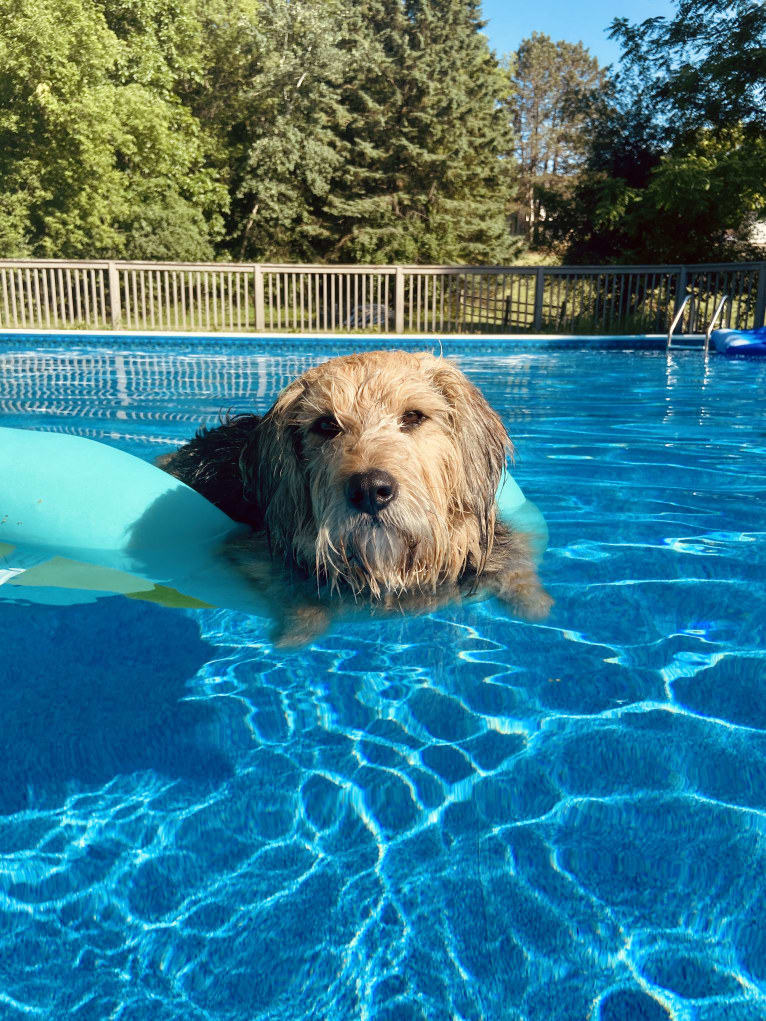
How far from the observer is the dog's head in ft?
9.71

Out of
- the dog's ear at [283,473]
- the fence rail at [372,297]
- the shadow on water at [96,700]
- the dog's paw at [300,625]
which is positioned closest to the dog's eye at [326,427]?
the dog's ear at [283,473]

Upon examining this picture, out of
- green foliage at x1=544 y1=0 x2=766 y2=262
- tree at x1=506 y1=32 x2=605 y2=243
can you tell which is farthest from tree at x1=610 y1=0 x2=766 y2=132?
tree at x1=506 y1=32 x2=605 y2=243

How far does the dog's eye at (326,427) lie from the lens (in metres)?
3.19

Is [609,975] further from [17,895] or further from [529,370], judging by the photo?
[529,370]

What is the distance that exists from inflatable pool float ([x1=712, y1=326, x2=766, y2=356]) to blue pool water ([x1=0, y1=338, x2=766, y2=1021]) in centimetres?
1248

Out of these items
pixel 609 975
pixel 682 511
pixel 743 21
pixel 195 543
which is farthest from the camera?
pixel 743 21

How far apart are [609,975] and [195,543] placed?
2943 millimetres

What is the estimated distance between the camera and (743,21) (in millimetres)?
23422

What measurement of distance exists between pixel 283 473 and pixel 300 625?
2.02 ft

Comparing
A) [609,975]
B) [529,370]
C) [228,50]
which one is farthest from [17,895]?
[228,50]

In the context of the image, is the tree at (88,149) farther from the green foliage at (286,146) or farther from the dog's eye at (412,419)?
the dog's eye at (412,419)

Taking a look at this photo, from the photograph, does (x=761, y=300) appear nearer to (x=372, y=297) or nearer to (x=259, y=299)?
(x=372, y=297)

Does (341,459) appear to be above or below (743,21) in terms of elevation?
below

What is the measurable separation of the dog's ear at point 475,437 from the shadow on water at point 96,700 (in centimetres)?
123
